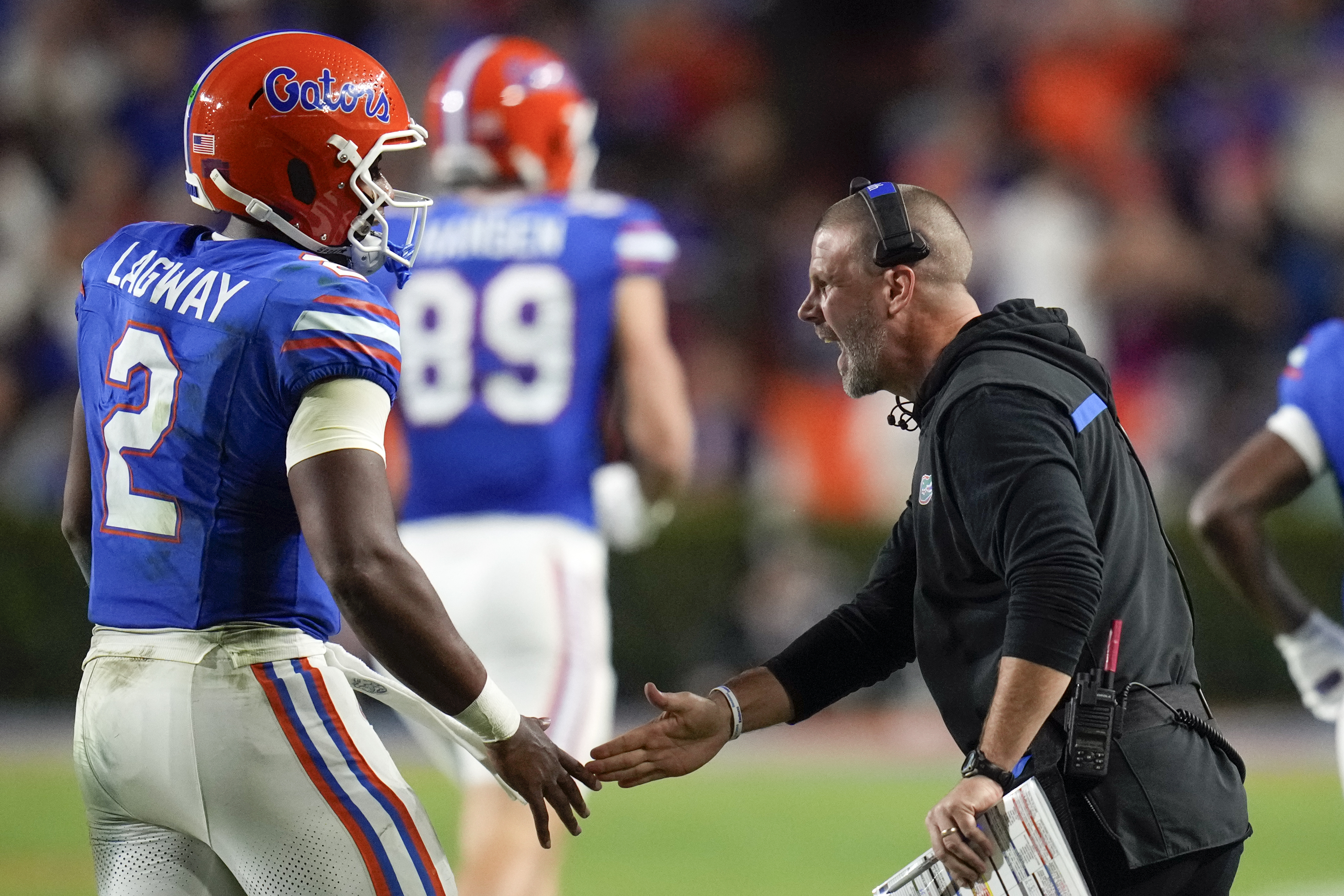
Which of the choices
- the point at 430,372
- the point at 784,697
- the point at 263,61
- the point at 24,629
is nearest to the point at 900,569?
the point at 784,697

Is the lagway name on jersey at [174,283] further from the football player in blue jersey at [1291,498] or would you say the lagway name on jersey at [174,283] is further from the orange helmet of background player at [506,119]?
the football player in blue jersey at [1291,498]

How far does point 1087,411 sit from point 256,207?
152 cm

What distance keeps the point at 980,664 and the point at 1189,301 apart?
30.3 feet

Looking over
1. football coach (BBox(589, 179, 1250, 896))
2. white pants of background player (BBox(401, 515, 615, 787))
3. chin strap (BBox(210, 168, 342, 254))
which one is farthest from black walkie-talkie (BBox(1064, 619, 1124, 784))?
white pants of background player (BBox(401, 515, 615, 787))

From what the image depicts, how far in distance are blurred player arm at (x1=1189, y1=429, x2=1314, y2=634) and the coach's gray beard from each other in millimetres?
1685

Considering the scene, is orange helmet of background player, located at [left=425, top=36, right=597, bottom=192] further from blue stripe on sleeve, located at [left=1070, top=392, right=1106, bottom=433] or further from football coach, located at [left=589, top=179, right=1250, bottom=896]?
blue stripe on sleeve, located at [left=1070, top=392, right=1106, bottom=433]

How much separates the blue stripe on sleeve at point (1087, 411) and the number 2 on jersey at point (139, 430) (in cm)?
153

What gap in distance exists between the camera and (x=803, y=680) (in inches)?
142

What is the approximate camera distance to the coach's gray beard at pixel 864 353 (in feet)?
11.0

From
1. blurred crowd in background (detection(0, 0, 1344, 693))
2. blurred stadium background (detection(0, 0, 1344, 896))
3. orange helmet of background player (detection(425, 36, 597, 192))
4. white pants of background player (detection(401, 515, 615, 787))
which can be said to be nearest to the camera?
white pants of background player (detection(401, 515, 615, 787))

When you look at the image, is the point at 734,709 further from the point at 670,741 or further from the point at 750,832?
the point at 750,832

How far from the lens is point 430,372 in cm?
513

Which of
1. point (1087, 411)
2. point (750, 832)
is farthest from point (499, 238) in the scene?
point (750, 832)

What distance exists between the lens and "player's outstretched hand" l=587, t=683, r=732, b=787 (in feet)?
11.4
